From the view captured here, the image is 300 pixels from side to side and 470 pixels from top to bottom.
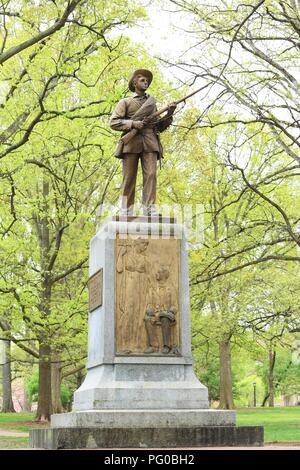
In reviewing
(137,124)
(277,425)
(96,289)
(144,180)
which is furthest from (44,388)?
(137,124)

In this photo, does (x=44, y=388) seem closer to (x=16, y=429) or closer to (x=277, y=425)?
(x=16, y=429)

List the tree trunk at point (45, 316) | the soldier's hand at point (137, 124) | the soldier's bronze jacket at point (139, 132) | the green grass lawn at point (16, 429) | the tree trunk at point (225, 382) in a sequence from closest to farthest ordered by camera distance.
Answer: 1. the soldier's hand at point (137, 124)
2. the soldier's bronze jacket at point (139, 132)
3. the green grass lawn at point (16, 429)
4. the tree trunk at point (45, 316)
5. the tree trunk at point (225, 382)

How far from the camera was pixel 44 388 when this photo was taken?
25.3m

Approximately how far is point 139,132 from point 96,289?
250 centimetres

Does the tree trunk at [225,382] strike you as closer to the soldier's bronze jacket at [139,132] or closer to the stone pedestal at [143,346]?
the soldier's bronze jacket at [139,132]

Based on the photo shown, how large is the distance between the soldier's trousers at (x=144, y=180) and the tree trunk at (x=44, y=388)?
14.2 metres

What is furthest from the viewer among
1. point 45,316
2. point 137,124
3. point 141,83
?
point 45,316

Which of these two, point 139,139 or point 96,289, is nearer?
point 96,289

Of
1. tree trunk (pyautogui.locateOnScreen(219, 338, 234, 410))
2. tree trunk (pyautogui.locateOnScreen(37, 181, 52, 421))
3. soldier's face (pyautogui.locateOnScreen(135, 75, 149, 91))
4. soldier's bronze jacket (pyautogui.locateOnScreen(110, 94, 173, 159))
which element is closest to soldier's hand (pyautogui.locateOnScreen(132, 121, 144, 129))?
soldier's bronze jacket (pyautogui.locateOnScreen(110, 94, 173, 159))

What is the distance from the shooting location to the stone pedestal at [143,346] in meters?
9.70

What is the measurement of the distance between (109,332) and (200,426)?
184 cm

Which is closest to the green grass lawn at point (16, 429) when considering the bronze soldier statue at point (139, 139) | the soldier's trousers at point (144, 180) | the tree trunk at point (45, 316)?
the tree trunk at point (45, 316)
